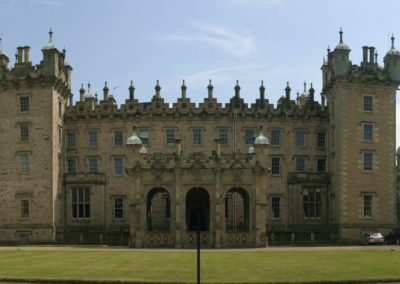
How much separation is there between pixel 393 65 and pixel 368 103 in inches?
182

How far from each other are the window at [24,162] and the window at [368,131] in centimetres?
3251

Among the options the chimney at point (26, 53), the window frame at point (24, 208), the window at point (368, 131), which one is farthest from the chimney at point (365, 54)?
the window frame at point (24, 208)

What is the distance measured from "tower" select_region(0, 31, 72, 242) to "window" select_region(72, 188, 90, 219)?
186 centimetres

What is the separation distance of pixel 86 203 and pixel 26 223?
6614 millimetres

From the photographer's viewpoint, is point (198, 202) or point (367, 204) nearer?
point (198, 202)

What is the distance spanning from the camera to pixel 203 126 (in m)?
68.5

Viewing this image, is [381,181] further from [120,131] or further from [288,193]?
[120,131]

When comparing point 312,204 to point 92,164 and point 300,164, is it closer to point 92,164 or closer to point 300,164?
point 300,164

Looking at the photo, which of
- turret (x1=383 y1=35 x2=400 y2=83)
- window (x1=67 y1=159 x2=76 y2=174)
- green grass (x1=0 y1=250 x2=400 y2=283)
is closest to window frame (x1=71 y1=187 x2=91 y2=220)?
window (x1=67 y1=159 x2=76 y2=174)

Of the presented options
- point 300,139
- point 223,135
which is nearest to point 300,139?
point 300,139

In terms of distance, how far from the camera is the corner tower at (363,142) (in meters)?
62.7

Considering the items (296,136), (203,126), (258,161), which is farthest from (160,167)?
(296,136)

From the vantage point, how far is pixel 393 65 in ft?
214

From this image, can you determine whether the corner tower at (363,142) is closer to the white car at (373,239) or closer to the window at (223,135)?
the white car at (373,239)
